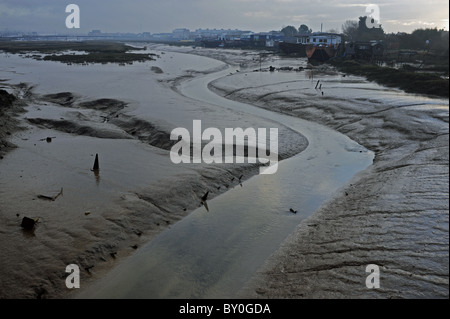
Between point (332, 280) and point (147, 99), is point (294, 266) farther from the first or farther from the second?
point (147, 99)

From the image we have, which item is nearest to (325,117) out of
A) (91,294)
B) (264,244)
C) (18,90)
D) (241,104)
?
(241,104)

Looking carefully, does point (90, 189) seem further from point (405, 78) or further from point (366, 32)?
point (366, 32)

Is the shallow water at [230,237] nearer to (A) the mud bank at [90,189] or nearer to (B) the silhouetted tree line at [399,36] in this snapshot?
(A) the mud bank at [90,189]

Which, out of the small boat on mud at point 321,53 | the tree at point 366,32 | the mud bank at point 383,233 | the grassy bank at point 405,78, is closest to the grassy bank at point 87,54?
the small boat on mud at point 321,53

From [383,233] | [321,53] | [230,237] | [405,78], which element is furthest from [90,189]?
[321,53]

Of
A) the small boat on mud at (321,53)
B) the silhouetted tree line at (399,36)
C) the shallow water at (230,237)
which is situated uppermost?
the silhouetted tree line at (399,36)
